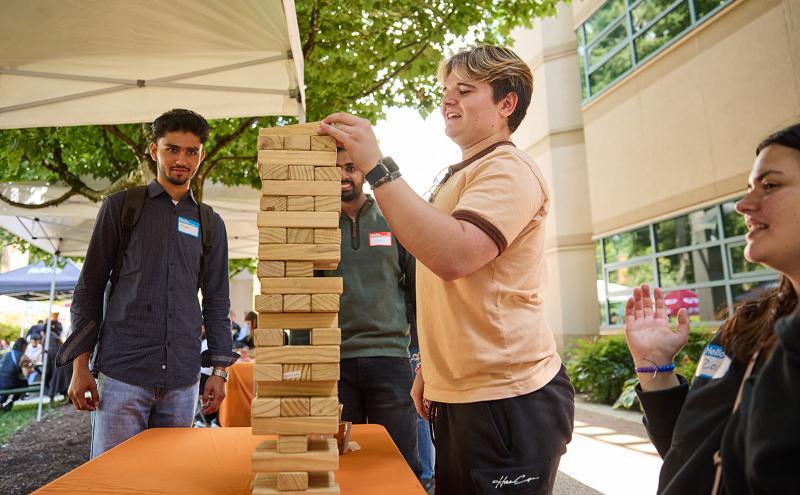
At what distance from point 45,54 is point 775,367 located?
14.0 ft

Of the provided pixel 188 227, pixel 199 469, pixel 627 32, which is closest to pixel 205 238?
pixel 188 227

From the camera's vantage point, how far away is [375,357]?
2770mm

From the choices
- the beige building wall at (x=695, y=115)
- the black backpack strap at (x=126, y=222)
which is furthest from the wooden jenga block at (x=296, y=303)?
→ the beige building wall at (x=695, y=115)

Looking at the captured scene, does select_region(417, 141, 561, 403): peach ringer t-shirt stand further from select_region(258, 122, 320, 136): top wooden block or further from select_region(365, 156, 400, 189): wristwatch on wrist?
select_region(258, 122, 320, 136): top wooden block

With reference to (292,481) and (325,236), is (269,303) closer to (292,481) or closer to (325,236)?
(325,236)

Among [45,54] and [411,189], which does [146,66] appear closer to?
[45,54]

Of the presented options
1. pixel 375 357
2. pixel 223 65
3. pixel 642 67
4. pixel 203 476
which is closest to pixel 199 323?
pixel 375 357

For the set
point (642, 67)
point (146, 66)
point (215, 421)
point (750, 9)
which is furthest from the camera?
point (642, 67)

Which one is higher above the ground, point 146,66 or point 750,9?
point 750,9

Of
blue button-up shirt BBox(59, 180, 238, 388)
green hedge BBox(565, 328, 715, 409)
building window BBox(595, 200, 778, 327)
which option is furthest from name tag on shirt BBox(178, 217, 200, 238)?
building window BBox(595, 200, 778, 327)

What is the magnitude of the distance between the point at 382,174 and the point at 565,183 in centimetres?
1407

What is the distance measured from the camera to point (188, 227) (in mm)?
2682

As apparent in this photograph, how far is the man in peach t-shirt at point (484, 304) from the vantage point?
133cm

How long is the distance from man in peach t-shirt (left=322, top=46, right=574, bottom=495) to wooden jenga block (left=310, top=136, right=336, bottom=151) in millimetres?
19
